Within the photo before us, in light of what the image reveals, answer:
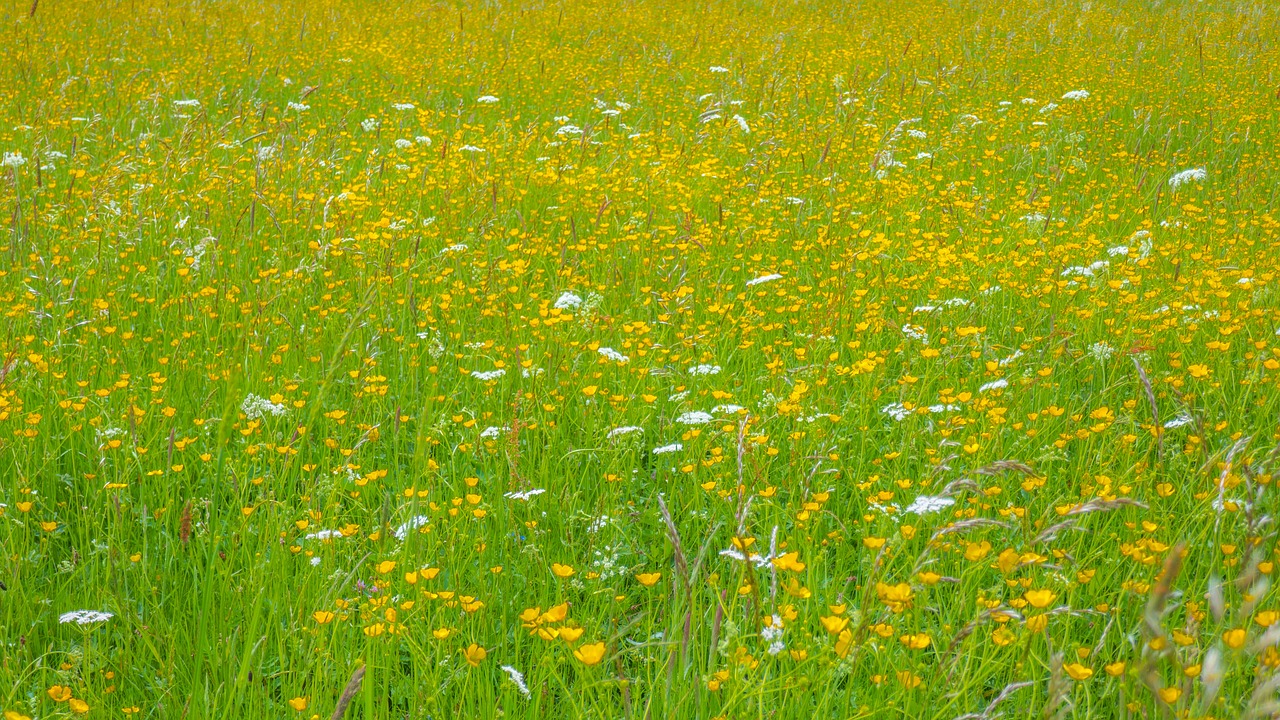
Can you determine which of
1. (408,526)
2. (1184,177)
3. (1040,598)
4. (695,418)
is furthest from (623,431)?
(1184,177)

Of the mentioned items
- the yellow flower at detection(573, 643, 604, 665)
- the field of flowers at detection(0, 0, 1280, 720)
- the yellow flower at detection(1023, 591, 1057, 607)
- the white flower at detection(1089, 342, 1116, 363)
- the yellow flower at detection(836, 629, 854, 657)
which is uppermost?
the yellow flower at detection(1023, 591, 1057, 607)

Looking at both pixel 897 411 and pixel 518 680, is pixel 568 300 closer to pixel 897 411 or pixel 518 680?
pixel 897 411

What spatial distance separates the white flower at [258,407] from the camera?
269 centimetres

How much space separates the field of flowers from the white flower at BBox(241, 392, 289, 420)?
5cm

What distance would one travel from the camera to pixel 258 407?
275 cm

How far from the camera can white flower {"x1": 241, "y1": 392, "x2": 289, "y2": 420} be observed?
8.84 ft

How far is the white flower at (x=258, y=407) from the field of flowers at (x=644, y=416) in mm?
46

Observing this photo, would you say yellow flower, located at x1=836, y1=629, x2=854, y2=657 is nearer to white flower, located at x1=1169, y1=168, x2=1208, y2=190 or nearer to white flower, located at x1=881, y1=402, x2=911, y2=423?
white flower, located at x1=881, y1=402, x2=911, y2=423

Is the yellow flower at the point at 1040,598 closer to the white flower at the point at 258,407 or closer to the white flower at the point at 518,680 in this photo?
the white flower at the point at 518,680

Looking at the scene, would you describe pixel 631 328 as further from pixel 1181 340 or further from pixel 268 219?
pixel 268 219

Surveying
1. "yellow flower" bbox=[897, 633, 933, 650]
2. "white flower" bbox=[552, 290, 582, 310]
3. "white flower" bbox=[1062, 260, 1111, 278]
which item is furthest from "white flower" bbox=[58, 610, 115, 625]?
"white flower" bbox=[1062, 260, 1111, 278]

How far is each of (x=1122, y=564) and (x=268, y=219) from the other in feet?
13.2

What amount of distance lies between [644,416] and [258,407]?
1.14 metres

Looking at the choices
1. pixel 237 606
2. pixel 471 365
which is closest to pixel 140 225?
pixel 471 365
